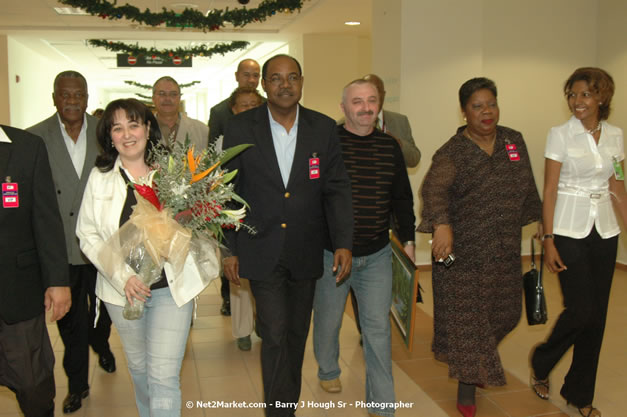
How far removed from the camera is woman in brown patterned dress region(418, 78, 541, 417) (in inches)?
131

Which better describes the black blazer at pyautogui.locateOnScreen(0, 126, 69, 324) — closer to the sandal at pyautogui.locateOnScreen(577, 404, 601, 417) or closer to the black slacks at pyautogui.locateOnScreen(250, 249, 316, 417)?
the black slacks at pyautogui.locateOnScreen(250, 249, 316, 417)

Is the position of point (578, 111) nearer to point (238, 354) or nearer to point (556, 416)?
point (556, 416)

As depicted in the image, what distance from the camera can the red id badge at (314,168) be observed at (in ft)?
10.1

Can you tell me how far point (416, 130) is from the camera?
7.10 m

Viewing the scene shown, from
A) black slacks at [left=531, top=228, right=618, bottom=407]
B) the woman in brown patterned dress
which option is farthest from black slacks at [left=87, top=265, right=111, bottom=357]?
black slacks at [left=531, top=228, right=618, bottom=407]

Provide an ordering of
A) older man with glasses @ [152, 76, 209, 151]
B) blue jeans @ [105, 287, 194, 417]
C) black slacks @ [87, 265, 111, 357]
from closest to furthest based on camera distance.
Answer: blue jeans @ [105, 287, 194, 417], black slacks @ [87, 265, 111, 357], older man with glasses @ [152, 76, 209, 151]

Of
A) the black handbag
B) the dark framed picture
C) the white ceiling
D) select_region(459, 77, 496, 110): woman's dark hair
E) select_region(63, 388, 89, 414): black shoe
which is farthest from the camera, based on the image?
the white ceiling

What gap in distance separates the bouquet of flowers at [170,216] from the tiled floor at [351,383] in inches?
57.5

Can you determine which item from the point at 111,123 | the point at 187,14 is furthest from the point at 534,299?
the point at 187,14

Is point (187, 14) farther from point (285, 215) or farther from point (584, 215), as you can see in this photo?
point (584, 215)

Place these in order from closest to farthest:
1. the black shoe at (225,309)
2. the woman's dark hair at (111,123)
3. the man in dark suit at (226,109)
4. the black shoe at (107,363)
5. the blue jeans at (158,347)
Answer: the blue jeans at (158,347), the woman's dark hair at (111,123), the black shoe at (107,363), the man in dark suit at (226,109), the black shoe at (225,309)

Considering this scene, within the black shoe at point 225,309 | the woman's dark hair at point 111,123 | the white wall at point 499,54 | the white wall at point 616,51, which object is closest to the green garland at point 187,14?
the white wall at point 499,54

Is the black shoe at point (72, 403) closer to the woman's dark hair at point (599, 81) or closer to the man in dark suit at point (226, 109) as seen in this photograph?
the man in dark suit at point (226, 109)

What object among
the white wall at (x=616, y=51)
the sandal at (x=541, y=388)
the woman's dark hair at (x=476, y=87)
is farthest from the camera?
the white wall at (x=616, y=51)
